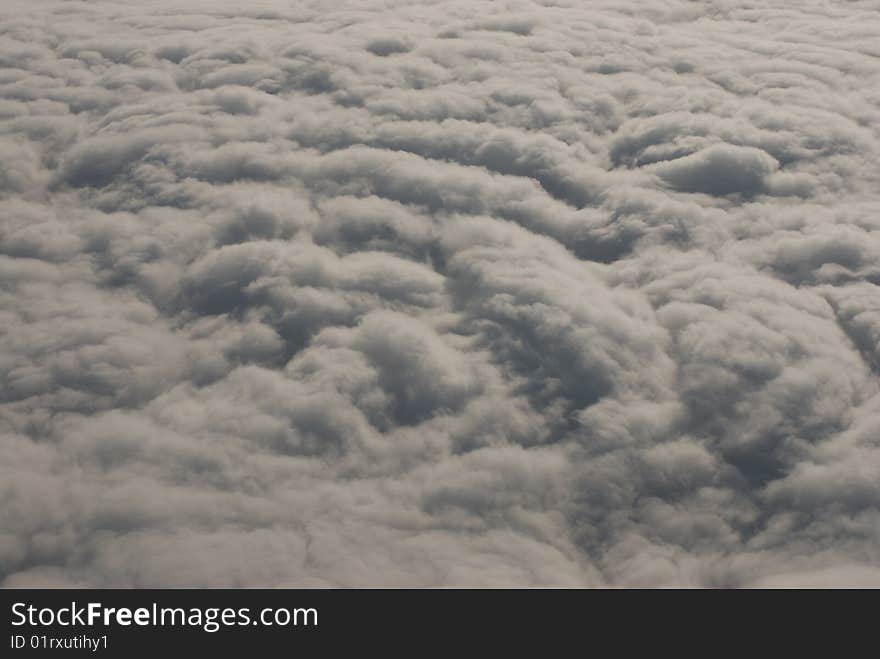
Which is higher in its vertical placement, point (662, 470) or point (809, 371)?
point (809, 371)

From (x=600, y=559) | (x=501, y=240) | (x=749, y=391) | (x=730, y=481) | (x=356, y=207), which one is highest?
(x=356, y=207)

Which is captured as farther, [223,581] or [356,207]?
[356,207]

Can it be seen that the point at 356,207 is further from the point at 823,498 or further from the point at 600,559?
the point at 823,498

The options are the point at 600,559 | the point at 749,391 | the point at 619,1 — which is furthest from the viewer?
the point at 619,1

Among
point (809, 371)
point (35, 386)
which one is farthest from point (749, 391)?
point (35, 386)
